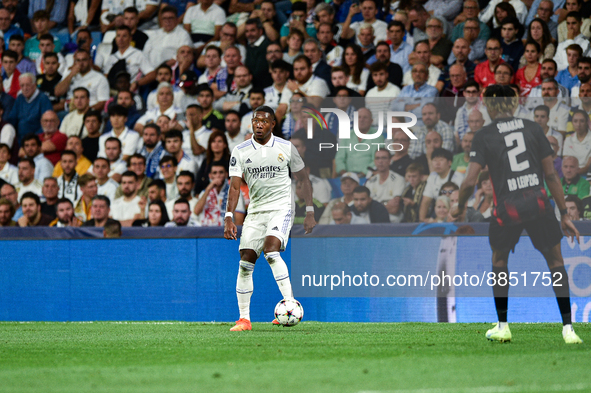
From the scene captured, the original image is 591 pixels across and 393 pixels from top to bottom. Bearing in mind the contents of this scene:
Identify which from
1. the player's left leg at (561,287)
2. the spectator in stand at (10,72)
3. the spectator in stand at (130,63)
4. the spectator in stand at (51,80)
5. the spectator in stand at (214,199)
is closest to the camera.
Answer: the player's left leg at (561,287)

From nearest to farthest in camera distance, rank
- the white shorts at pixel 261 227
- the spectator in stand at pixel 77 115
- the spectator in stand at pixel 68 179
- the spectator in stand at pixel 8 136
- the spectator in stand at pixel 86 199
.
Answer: the white shorts at pixel 261 227
the spectator in stand at pixel 86 199
the spectator in stand at pixel 68 179
the spectator in stand at pixel 77 115
the spectator in stand at pixel 8 136

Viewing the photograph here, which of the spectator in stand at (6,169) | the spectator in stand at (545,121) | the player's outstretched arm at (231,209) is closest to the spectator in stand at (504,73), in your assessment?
the spectator in stand at (545,121)

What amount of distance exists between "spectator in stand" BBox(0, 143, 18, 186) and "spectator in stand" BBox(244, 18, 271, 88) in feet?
15.4

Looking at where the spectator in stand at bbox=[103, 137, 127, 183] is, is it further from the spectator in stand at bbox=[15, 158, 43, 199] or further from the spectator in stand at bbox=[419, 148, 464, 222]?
the spectator in stand at bbox=[419, 148, 464, 222]

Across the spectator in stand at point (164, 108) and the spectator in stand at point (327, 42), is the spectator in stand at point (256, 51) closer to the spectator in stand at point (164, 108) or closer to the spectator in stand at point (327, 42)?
the spectator in stand at point (327, 42)

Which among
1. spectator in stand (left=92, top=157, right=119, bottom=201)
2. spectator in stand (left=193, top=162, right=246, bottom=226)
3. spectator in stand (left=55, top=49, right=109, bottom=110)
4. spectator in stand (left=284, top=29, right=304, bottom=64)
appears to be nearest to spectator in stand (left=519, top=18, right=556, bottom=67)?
spectator in stand (left=284, top=29, right=304, bottom=64)

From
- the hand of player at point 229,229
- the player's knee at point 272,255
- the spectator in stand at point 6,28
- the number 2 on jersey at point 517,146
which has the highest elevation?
the spectator in stand at point 6,28

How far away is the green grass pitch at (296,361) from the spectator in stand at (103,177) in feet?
18.2

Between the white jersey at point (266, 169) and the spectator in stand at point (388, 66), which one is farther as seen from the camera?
the spectator in stand at point (388, 66)

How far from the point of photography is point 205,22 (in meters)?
15.7

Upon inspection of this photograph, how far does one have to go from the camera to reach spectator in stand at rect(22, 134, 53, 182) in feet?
48.3

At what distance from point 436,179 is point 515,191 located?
360 centimetres

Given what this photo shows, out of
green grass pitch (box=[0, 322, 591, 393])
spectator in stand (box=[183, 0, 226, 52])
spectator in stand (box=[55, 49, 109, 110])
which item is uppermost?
spectator in stand (box=[183, 0, 226, 52])

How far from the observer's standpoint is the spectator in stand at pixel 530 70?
12219mm
